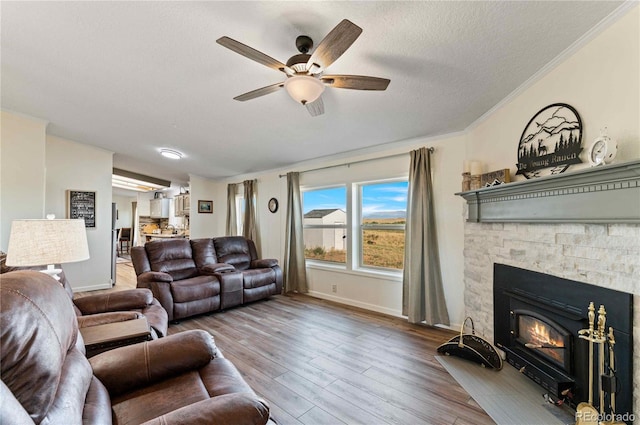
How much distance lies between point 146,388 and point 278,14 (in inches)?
86.6

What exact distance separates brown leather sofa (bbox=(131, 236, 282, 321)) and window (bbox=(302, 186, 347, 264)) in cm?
78

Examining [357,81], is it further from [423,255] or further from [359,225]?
[359,225]

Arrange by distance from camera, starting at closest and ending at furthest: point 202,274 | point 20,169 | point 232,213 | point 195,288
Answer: point 195,288 → point 20,169 → point 202,274 → point 232,213

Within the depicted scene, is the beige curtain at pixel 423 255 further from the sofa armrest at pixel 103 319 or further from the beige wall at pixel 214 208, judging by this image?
the beige wall at pixel 214 208

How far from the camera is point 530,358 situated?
2199mm

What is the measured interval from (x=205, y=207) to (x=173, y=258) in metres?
2.87

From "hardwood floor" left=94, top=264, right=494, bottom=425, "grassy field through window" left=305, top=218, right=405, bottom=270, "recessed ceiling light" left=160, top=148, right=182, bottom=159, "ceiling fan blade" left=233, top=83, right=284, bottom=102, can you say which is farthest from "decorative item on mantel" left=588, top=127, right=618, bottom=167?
"recessed ceiling light" left=160, top=148, right=182, bottom=159

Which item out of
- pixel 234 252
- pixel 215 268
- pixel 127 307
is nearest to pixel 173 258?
pixel 215 268

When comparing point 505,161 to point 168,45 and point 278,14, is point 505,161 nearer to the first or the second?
point 278,14

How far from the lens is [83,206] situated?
5.10 meters

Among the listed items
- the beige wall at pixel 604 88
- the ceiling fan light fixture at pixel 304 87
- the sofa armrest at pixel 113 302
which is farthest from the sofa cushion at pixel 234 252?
the beige wall at pixel 604 88

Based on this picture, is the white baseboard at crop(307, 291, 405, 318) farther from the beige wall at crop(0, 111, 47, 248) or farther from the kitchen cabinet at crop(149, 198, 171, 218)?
the kitchen cabinet at crop(149, 198, 171, 218)

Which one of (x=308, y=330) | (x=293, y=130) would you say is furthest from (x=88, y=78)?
(x=308, y=330)

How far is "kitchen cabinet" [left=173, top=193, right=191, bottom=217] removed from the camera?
8.26 metres
